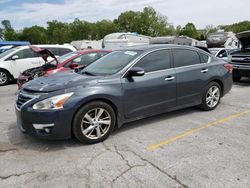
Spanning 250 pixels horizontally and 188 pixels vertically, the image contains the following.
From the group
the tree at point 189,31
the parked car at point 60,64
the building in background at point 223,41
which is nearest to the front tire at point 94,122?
the parked car at point 60,64

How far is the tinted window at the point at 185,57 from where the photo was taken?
4852 mm

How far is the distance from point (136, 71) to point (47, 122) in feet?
5.29

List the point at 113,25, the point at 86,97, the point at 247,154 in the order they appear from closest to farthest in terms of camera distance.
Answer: the point at 247,154 < the point at 86,97 < the point at 113,25

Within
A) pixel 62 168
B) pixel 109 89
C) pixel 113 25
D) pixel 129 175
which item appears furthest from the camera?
pixel 113 25

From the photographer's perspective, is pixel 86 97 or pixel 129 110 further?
pixel 129 110

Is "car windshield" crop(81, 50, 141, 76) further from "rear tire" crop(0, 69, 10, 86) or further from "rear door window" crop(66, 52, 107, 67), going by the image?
"rear tire" crop(0, 69, 10, 86)

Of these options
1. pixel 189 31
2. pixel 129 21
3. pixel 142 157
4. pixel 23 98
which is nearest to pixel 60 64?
pixel 23 98

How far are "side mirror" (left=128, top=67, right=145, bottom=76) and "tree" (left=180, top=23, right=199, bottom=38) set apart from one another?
68332 millimetres

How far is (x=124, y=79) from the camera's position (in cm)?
408

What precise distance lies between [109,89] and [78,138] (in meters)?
0.90

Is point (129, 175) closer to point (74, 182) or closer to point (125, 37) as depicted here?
point (74, 182)

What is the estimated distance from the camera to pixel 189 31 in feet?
229

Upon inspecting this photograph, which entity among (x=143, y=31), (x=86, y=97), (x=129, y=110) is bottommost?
(x=129, y=110)

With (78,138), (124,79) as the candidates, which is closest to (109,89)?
(124,79)
